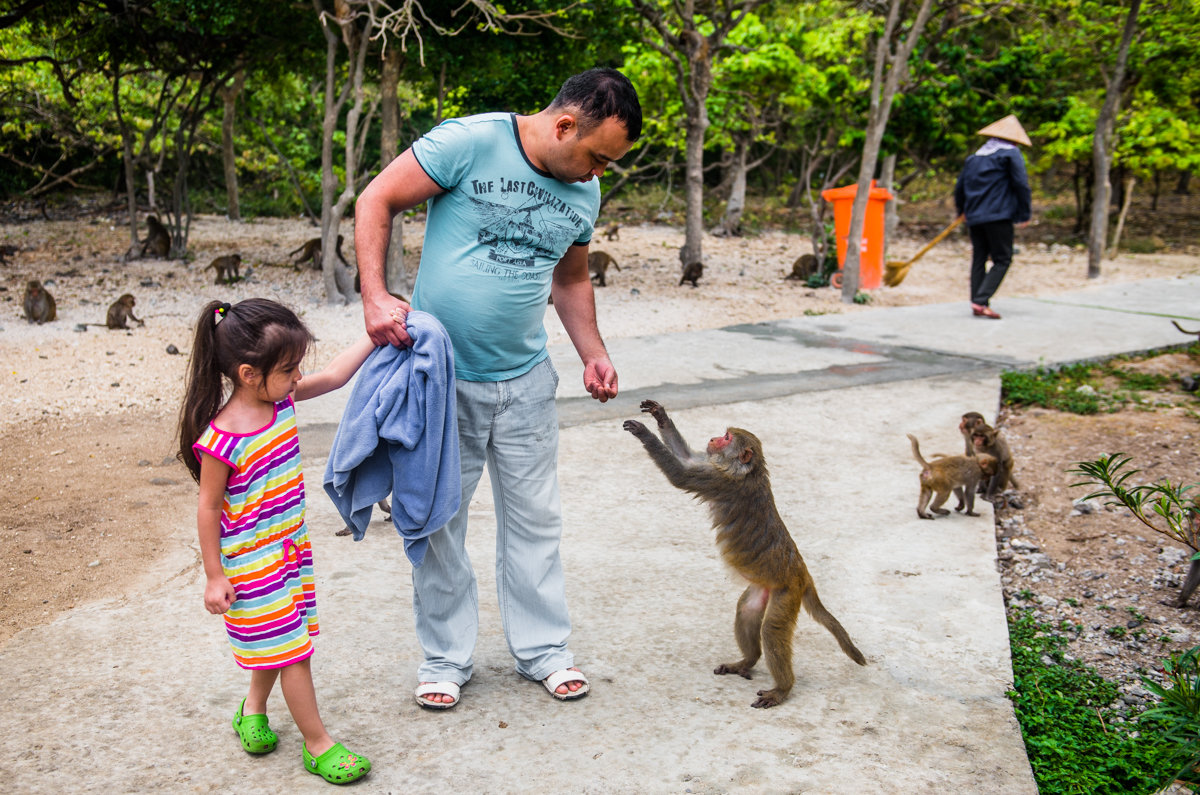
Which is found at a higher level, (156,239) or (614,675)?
(156,239)

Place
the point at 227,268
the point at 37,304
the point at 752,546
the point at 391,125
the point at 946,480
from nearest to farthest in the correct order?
the point at 752,546, the point at 946,480, the point at 37,304, the point at 391,125, the point at 227,268

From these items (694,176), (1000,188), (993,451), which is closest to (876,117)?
(1000,188)

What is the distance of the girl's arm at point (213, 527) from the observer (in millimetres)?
2318

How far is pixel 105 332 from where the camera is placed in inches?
346

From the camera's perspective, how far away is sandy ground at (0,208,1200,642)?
407 cm

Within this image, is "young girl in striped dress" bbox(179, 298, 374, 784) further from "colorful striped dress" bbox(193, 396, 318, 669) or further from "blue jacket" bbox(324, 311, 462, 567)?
"blue jacket" bbox(324, 311, 462, 567)

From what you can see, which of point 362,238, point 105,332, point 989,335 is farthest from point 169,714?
point 989,335

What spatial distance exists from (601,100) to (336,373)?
3.51ft

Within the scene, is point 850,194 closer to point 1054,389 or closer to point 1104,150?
point 1104,150

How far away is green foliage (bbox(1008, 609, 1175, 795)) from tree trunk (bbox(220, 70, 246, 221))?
1467 cm

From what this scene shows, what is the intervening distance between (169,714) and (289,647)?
24.1 inches

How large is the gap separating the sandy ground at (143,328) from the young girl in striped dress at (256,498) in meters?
1.41

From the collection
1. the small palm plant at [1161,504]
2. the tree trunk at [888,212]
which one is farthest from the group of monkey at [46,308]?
the tree trunk at [888,212]

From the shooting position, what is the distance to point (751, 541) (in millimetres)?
3068
